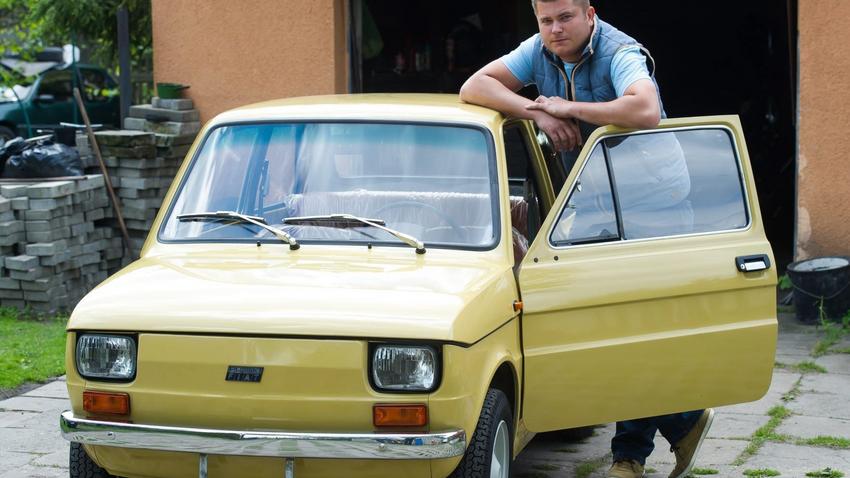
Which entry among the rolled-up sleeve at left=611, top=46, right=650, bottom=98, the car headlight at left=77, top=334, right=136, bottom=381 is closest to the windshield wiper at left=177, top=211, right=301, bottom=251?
the car headlight at left=77, top=334, right=136, bottom=381

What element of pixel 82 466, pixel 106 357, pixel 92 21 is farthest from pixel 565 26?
pixel 92 21

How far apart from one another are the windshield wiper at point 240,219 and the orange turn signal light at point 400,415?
40.7 inches

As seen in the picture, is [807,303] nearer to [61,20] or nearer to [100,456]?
[100,456]

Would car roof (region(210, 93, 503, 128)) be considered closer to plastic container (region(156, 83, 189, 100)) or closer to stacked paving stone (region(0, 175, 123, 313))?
stacked paving stone (region(0, 175, 123, 313))

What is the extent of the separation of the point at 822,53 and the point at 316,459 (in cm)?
678

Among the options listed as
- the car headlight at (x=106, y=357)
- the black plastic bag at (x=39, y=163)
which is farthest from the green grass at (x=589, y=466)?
the black plastic bag at (x=39, y=163)

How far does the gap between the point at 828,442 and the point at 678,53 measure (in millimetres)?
12896

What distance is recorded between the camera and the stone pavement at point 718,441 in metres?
5.52

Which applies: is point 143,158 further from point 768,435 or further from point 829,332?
point 768,435

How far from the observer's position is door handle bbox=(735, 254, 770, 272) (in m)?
4.88

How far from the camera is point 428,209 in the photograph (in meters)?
4.72

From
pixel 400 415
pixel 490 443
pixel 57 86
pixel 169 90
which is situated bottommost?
pixel 490 443

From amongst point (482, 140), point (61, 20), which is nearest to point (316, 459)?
point (482, 140)

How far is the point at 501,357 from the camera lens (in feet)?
13.8
